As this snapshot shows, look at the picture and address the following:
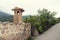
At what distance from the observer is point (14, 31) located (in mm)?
13961

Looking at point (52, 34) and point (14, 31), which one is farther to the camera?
point (52, 34)

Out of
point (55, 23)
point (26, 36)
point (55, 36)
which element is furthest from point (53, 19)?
point (26, 36)

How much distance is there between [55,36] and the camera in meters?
16.0

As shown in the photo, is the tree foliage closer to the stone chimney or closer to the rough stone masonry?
the stone chimney

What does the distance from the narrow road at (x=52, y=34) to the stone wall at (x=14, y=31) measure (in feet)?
6.11

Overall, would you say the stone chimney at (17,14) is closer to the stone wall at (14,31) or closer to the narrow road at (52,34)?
the stone wall at (14,31)

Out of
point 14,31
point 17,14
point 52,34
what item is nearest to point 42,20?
point 52,34

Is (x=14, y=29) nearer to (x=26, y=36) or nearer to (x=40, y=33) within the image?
(x=26, y=36)

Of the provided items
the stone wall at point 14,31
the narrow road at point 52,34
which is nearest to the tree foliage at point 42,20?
the narrow road at point 52,34

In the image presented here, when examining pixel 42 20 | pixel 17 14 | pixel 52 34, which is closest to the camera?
pixel 52 34

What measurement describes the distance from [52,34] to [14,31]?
4.36 m

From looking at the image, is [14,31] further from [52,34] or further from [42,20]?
[42,20]

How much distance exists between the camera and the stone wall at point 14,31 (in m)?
13.5

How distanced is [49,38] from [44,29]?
126 inches
